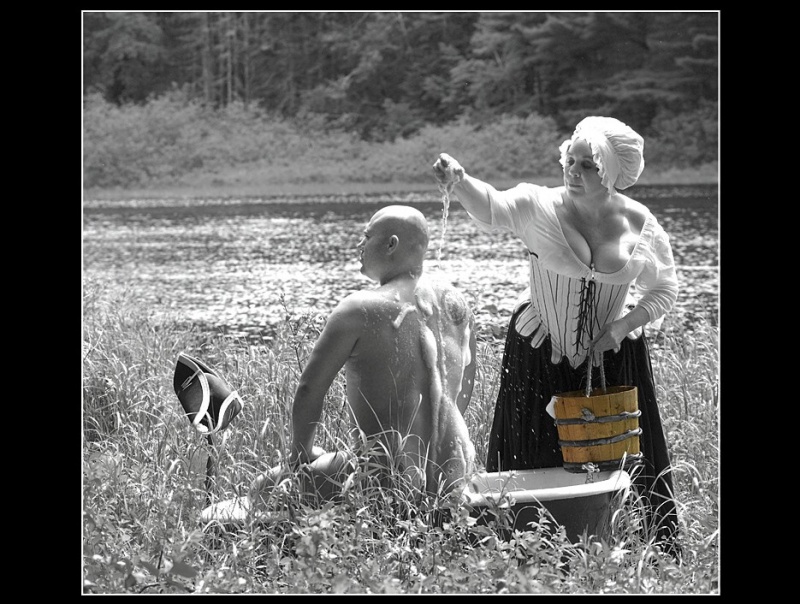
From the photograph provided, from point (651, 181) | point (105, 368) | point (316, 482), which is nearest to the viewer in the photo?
point (316, 482)

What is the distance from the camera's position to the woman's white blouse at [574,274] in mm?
3283

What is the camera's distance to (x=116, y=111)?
Answer: 78.3 ft

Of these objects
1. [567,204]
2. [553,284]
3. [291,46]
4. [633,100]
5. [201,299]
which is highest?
[291,46]

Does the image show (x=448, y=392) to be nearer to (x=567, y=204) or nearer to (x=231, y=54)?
(x=567, y=204)

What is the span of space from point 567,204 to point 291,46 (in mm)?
22445

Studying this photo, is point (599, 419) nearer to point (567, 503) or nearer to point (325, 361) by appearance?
point (567, 503)

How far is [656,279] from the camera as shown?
10.8ft

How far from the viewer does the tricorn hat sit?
3.25 m

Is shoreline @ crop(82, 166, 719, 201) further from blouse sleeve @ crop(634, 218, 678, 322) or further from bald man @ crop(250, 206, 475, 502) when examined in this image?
bald man @ crop(250, 206, 475, 502)

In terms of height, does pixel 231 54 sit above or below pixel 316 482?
above

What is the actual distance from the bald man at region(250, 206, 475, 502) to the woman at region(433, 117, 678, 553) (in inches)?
10.3

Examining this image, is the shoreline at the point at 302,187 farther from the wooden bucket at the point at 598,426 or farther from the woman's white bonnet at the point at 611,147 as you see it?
the wooden bucket at the point at 598,426

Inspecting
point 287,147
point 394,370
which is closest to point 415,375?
point 394,370

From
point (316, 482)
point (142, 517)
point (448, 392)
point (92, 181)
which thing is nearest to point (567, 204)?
point (448, 392)
